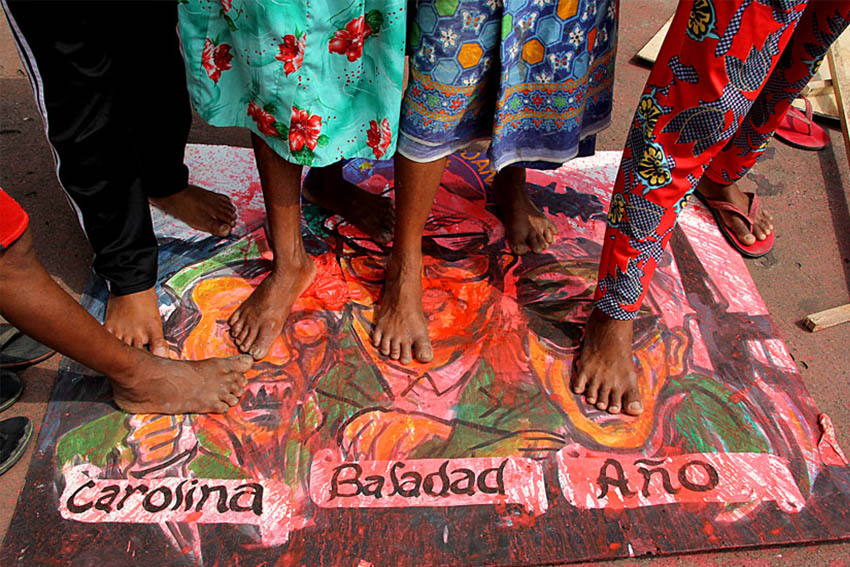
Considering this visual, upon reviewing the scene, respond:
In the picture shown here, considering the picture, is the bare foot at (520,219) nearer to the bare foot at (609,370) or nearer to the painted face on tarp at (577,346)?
the painted face on tarp at (577,346)

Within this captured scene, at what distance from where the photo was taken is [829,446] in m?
1.65

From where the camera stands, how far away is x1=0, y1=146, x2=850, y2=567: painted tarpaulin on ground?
142cm

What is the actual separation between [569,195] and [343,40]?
46.7 inches

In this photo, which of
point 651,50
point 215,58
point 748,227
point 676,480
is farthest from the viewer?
point 651,50

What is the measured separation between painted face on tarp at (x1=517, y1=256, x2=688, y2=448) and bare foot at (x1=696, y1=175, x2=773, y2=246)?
0.55 meters

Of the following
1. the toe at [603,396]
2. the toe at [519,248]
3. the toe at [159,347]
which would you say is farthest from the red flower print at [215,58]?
the toe at [603,396]

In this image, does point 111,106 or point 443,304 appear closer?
point 111,106

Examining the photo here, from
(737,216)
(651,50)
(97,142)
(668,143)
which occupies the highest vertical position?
(668,143)

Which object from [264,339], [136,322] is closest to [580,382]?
[264,339]

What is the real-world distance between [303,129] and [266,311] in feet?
1.88

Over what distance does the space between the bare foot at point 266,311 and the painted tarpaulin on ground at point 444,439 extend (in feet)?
0.14

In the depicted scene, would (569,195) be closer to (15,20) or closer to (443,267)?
(443,267)

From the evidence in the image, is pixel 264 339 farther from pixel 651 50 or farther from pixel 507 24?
pixel 651 50

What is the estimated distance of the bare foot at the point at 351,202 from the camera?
2.09 m
